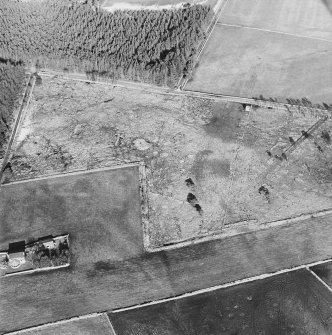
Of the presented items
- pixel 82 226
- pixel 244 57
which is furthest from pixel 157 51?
pixel 82 226

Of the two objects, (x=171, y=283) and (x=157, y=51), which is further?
(x=157, y=51)

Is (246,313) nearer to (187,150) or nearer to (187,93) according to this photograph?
(187,150)

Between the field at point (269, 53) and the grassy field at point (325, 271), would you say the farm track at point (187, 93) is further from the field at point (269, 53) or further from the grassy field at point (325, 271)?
the grassy field at point (325, 271)

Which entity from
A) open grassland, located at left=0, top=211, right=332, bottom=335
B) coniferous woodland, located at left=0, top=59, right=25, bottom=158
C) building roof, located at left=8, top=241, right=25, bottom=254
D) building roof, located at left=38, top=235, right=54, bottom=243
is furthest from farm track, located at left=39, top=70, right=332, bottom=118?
building roof, located at left=8, top=241, right=25, bottom=254

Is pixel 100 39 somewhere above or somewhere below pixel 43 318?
above

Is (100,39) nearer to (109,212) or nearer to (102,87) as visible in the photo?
(102,87)

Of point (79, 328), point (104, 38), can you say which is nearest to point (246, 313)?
point (79, 328)
